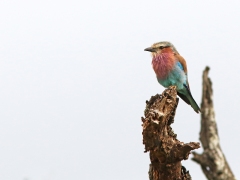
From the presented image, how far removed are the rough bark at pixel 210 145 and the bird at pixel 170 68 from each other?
17.8ft

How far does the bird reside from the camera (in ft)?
28.2

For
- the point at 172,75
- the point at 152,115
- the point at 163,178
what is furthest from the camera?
the point at 172,75

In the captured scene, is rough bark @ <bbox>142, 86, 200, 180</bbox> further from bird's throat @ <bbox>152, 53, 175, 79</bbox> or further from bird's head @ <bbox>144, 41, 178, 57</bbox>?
bird's head @ <bbox>144, 41, 178, 57</bbox>

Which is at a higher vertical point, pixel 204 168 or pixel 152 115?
pixel 152 115

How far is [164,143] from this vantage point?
6.41 metres

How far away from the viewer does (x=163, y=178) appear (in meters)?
6.70

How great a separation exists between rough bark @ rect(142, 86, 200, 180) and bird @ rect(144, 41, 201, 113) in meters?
1.71

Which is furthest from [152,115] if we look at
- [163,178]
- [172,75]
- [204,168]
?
[204,168]

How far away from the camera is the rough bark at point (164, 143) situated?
631 centimetres

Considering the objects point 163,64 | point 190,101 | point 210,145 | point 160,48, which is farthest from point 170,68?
point 210,145

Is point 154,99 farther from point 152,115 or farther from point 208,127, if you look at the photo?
point 208,127

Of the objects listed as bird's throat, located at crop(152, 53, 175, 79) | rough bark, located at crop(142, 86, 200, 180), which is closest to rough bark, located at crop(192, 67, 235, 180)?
rough bark, located at crop(142, 86, 200, 180)

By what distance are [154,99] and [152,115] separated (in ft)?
2.17

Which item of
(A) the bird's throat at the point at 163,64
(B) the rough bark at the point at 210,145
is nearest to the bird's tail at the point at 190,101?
(A) the bird's throat at the point at 163,64
